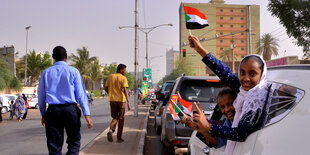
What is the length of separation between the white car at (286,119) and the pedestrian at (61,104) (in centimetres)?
275

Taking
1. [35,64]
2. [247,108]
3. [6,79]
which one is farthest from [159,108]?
[35,64]

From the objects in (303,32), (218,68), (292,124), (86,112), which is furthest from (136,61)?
(292,124)

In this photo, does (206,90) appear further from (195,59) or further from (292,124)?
(195,59)

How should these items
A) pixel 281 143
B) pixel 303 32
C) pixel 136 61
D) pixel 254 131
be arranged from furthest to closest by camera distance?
1. pixel 303 32
2. pixel 136 61
3. pixel 254 131
4. pixel 281 143

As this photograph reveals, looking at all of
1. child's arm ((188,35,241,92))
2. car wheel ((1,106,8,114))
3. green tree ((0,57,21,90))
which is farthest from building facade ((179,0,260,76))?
child's arm ((188,35,241,92))

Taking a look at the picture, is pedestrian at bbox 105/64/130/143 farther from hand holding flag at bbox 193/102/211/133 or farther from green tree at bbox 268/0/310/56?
green tree at bbox 268/0/310/56

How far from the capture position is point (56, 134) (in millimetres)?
4148

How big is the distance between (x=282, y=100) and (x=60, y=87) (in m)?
3.21

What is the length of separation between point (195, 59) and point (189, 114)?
10772cm

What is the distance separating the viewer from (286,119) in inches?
63.0

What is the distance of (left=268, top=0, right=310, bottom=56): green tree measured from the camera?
18.2 meters

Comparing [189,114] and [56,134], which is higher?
[189,114]

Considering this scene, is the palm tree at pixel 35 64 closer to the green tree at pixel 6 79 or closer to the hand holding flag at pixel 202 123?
the green tree at pixel 6 79

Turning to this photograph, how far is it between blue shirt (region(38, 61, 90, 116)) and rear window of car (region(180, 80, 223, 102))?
247 centimetres
